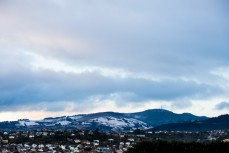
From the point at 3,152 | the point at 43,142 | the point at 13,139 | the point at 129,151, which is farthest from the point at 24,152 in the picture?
the point at 129,151

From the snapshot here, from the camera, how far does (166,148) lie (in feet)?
153

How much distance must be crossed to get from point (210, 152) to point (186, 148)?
2.38 metres

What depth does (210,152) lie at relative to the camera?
149ft

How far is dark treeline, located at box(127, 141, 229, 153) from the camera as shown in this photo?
150 ft

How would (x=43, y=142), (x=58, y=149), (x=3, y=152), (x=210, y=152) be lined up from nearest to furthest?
(x=210, y=152)
(x=3, y=152)
(x=58, y=149)
(x=43, y=142)

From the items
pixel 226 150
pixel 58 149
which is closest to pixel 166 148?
pixel 226 150

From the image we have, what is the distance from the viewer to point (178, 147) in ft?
153

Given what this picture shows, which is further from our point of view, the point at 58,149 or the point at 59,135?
the point at 59,135

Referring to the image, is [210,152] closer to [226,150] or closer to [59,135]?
[226,150]

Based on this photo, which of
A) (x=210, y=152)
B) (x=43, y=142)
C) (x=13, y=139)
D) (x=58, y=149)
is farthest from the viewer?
(x=13, y=139)

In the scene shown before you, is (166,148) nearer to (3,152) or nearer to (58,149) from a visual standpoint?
(3,152)

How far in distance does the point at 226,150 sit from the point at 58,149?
3721 inches

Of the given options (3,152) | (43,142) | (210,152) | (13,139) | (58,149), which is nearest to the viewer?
(210,152)

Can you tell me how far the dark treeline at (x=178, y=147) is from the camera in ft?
150
